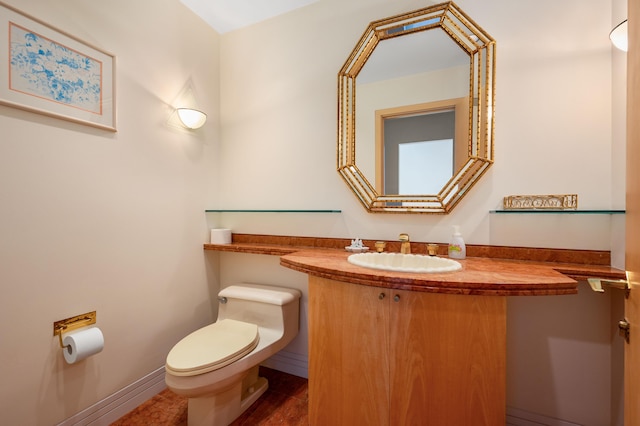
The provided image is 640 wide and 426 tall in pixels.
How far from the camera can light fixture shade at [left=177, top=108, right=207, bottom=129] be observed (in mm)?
1788

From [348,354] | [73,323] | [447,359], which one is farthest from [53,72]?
[447,359]

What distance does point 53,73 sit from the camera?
1.24m

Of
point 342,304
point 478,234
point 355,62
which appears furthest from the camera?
point 355,62

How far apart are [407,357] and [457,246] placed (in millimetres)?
611

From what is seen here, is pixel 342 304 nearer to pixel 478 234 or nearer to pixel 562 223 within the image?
pixel 478 234

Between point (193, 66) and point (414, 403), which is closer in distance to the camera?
point (414, 403)

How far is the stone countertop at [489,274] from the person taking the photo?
88cm

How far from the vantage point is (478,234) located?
1437 millimetres

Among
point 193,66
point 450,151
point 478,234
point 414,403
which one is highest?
point 193,66

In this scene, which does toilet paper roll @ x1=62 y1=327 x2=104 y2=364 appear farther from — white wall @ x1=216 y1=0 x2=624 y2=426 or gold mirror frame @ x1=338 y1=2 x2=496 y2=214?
gold mirror frame @ x1=338 y1=2 x2=496 y2=214

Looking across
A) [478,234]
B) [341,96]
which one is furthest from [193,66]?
[478,234]

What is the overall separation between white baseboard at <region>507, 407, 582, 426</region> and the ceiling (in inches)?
103

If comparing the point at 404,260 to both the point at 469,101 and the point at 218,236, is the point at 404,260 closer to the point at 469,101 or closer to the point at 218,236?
the point at 469,101

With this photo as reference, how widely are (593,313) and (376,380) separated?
1037 mm
